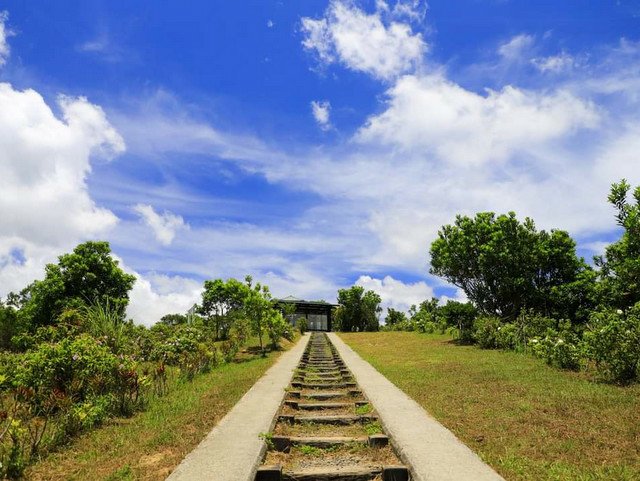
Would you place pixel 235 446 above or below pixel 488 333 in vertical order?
below

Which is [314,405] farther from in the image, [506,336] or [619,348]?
[506,336]

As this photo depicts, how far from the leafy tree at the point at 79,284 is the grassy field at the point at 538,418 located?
22991 mm

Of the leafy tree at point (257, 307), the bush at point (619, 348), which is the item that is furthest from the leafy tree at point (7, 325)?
the bush at point (619, 348)

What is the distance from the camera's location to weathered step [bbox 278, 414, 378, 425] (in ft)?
21.9

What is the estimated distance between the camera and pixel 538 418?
21.5ft

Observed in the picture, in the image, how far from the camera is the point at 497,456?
4902 mm

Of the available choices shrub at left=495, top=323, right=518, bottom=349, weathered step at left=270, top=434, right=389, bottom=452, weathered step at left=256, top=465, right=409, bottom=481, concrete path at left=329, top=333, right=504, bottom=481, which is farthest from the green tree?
weathered step at left=256, top=465, right=409, bottom=481

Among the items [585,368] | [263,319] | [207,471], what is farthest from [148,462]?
[263,319]

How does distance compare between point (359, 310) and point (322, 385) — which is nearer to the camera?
point (322, 385)

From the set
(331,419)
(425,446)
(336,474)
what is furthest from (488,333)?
(336,474)

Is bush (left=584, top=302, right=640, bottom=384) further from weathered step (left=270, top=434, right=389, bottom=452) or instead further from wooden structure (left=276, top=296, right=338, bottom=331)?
wooden structure (left=276, top=296, right=338, bottom=331)

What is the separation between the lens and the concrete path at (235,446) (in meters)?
4.30

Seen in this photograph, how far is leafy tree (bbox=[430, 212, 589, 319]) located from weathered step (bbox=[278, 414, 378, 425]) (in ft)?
65.7

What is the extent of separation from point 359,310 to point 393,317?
3818 millimetres
